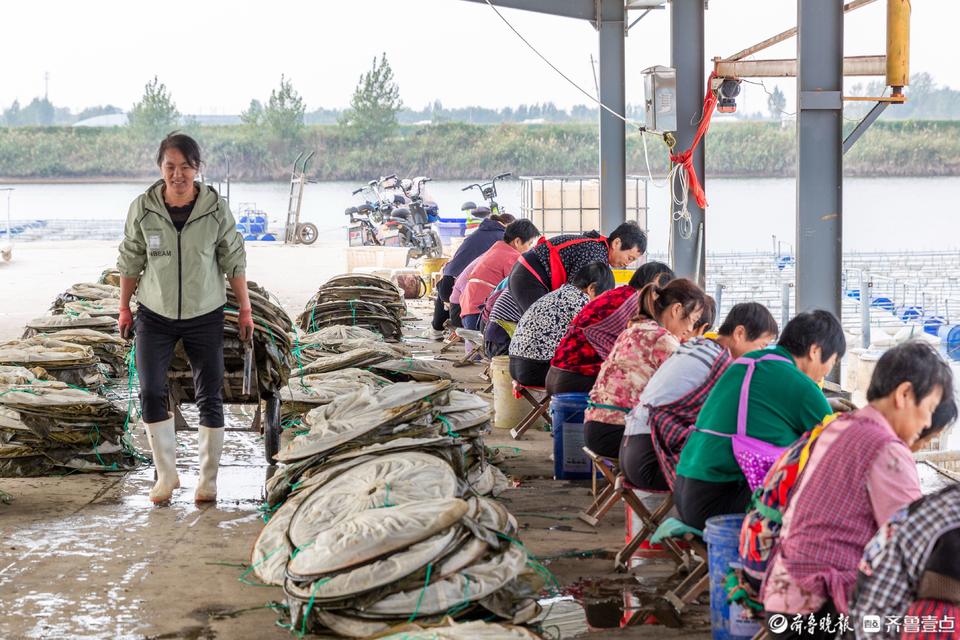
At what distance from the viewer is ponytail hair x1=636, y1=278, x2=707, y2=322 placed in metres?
4.39

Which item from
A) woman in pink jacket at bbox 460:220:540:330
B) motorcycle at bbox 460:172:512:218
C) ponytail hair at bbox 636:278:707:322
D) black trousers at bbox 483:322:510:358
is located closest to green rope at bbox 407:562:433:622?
ponytail hair at bbox 636:278:707:322

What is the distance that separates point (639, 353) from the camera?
4.46 meters

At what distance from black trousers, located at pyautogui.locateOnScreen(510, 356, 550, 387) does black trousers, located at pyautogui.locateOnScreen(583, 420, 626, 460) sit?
1.60 m

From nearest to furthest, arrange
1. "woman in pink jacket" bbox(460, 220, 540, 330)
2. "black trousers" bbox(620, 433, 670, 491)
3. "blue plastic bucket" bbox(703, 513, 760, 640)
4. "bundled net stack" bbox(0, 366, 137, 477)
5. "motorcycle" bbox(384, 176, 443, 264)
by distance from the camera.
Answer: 1. "blue plastic bucket" bbox(703, 513, 760, 640)
2. "black trousers" bbox(620, 433, 670, 491)
3. "bundled net stack" bbox(0, 366, 137, 477)
4. "woman in pink jacket" bbox(460, 220, 540, 330)
5. "motorcycle" bbox(384, 176, 443, 264)

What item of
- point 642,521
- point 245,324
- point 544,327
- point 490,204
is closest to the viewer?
point 642,521

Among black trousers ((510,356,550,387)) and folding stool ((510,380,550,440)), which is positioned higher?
black trousers ((510,356,550,387))

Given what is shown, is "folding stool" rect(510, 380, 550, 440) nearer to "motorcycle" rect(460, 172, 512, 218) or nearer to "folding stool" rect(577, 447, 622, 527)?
"folding stool" rect(577, 447, 622, 527)

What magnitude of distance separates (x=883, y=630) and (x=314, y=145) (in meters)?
61.3

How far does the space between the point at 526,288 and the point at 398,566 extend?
3729mm

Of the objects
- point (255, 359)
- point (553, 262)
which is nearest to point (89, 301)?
point (553, 262)

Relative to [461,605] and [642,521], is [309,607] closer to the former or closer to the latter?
[461,605]

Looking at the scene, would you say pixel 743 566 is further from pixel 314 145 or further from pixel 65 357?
pixel 314 145

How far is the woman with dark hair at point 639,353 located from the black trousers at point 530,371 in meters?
1.59

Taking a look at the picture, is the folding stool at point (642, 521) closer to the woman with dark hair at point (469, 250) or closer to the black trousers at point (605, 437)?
the black trousers at point (605, 437)
